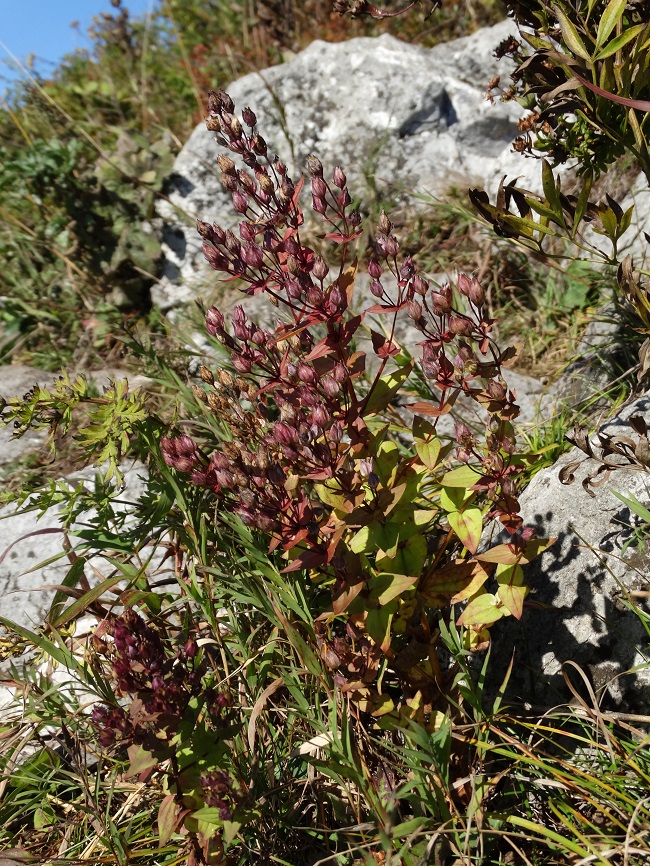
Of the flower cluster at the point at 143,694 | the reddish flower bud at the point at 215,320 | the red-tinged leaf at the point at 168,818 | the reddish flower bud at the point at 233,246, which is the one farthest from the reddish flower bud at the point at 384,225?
the red-tinged leaf at the point at 168,818

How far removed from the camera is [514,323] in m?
3.79

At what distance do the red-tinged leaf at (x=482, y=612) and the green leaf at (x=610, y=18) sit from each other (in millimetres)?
1494

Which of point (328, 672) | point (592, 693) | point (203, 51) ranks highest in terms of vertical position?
point (203, 51)

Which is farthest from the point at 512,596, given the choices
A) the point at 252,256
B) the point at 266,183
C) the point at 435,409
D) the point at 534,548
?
the point at 266,183

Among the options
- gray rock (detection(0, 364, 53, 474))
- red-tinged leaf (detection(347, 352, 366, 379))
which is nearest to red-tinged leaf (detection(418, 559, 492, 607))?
red-tinged leaf (detection(347, 352, 366, 379))

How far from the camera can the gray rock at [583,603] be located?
1.97 meters

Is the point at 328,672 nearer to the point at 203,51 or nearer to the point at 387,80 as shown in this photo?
the point at 387,80

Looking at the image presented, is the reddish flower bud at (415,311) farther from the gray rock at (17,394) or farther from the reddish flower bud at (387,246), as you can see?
the gray rock at (17,394)

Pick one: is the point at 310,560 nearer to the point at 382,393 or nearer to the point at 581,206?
the point at 382,393

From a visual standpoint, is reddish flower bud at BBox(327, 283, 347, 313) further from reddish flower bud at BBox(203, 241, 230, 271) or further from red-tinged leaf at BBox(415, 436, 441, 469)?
red-tinged leaf at BBox(415, 436, 441, 469)

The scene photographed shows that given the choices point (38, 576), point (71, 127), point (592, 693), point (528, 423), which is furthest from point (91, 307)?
point (592, 693)

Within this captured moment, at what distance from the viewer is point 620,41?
1.84 m

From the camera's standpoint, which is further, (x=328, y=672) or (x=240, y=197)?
(x=328, y=672)

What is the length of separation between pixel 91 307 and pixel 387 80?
2598 mm
